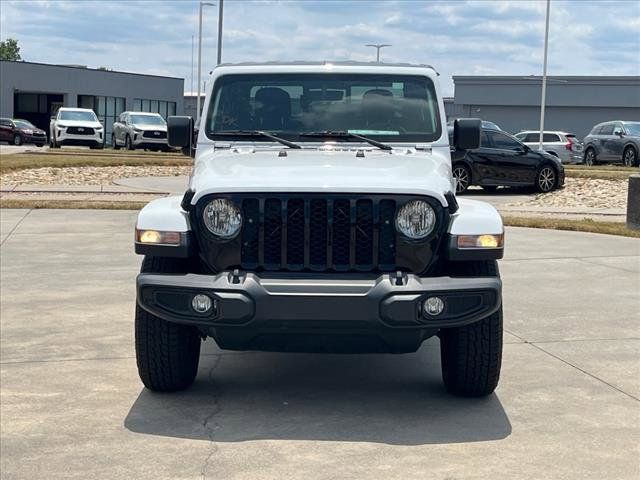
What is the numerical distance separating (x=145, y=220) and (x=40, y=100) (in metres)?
67.7

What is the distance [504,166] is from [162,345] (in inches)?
685

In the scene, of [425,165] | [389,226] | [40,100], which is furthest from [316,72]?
→ [40,100]

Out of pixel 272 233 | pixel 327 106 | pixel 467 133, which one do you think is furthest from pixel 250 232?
pixel 467 133

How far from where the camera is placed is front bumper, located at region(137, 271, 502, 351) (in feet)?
16.0

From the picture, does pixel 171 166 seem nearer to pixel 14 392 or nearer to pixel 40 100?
pixel 14 392

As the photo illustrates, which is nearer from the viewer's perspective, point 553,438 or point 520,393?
point 553,438

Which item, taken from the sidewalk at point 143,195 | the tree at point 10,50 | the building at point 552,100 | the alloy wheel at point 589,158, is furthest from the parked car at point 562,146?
the tree at point 10,50

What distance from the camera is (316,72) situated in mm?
6789

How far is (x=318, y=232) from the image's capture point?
16.9 feet

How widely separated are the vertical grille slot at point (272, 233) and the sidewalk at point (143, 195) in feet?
41.5

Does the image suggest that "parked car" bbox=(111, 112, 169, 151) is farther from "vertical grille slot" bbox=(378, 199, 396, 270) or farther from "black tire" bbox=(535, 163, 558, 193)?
"vertical grille slot" bbox=(378, 199, 396, 270)

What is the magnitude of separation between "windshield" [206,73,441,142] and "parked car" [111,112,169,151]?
33475mm

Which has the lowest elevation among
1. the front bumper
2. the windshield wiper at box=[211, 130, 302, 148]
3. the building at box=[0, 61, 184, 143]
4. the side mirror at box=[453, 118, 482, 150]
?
the front bumper

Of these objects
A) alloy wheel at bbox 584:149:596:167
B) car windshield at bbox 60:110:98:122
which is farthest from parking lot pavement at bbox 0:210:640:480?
car windshield at bbox 60:110:98:122
